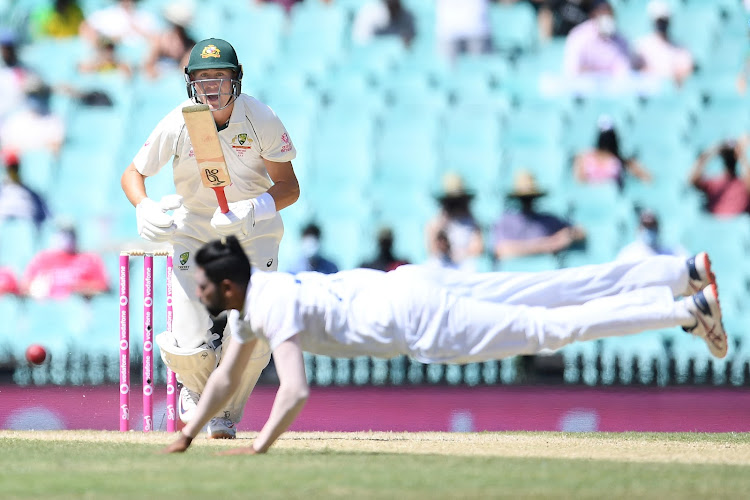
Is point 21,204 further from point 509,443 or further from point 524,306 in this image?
point 524,306

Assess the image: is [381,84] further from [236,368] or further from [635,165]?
[236,368]

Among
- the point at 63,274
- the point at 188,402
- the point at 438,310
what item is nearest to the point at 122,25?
the point at 63,274

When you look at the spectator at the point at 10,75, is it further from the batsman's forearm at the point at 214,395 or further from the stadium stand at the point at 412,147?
the batsman's forearm at the point at 214,395

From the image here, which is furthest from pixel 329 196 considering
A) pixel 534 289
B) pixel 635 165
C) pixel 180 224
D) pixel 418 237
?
pixel 534 289

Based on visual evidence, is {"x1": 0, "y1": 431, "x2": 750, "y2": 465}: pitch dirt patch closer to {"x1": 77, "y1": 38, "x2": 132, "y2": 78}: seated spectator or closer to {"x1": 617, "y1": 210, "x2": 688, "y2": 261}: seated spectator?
{"x1": 617, "y1": 210, "x2": 688, "y2": 261}: seated spectator

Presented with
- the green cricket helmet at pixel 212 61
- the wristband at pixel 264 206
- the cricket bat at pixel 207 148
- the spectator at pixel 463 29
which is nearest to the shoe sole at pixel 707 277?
the wristband at pixel 264 206

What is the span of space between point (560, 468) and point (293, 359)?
1182mm

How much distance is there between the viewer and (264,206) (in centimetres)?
696

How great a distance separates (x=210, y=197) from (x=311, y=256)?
4943 mm

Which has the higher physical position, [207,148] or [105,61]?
[105,61]

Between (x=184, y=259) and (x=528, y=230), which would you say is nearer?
(x=184, y=259)

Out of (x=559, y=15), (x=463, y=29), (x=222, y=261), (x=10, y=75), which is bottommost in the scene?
(x=222, y=261)

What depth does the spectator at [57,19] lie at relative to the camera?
16.5 m

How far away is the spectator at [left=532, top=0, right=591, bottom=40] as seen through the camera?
1448 cm
